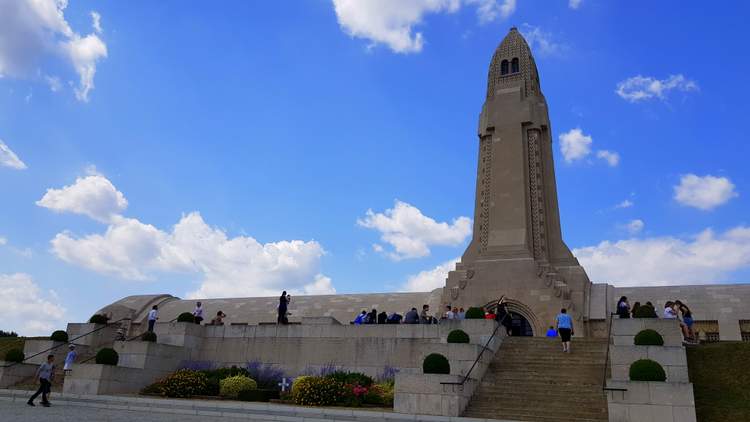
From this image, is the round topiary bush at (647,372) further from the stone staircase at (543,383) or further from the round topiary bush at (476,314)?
the round topiary bush at (476,314)

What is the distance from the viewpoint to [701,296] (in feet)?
108

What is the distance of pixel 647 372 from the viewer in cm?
1474

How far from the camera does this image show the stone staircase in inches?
615

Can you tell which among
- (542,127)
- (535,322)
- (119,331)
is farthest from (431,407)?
(542,127)

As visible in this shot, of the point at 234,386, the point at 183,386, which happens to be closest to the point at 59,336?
the point at 183,386

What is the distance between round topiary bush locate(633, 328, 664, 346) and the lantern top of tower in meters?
21.6

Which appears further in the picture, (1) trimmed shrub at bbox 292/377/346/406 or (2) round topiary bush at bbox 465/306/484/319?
(2) round topiary bush at bbox 465/306/484/319

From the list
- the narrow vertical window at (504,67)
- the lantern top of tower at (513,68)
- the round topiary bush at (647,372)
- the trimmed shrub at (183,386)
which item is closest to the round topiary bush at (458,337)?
the round topiary bush at (647,372)

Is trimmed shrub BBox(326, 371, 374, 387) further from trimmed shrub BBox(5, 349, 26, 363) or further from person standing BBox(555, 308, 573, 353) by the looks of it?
trimmed shrub BBox(5, 349, 26, 363)

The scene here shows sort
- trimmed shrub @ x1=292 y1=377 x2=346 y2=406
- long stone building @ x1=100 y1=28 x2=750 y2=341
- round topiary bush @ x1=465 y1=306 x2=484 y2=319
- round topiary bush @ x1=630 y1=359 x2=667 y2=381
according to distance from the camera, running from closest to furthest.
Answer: round topiary bush @ x1=630 y1=359 x2=667 y2=381 → trimmed shrub @ x1=292 y1=377 x2=346 y2=406 → round topiary bush @ x1=465 y1=306 x2=484 y2=319 → long stone building @ x1=100 y1=28 x2=750 y2=341

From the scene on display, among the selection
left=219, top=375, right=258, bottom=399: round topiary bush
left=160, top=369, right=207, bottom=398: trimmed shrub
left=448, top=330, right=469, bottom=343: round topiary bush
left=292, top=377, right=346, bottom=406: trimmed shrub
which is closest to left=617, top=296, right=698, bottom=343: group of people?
left=448, top=330, right=469, bottom=343: round topiary bush

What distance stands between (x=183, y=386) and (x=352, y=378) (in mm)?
5967

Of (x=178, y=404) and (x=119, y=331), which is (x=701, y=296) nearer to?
(x=178, y=404)

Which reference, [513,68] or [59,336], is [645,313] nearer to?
[513,68]
